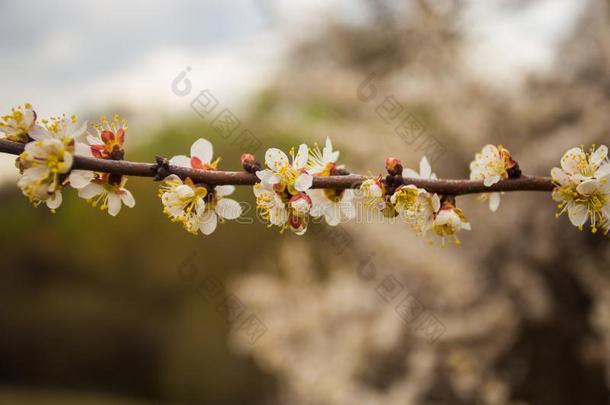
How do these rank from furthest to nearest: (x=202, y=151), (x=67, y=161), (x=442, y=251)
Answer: (x=442, y=251)
(x=202, y=151)
(x=67, y=161)

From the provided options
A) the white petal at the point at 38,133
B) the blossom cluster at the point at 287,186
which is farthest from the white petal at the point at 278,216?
the white petal at the point at 38,133

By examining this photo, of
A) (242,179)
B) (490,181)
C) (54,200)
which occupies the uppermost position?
(490,181)

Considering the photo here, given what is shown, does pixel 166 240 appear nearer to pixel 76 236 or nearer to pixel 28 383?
pixel 76 236

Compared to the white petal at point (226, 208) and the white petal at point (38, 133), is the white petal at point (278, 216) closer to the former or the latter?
the white petal at point (226, 208)

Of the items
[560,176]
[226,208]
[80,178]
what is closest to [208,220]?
[226,208]

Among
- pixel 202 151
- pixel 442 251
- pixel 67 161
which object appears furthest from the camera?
pixel 442 251

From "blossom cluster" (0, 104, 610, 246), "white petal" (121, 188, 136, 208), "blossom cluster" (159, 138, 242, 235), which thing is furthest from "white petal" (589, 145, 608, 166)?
"white petal" (121, 188, 136, 208)

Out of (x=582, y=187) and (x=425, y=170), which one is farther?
(x=425, y=170)

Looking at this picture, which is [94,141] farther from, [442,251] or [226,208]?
[442,251]
